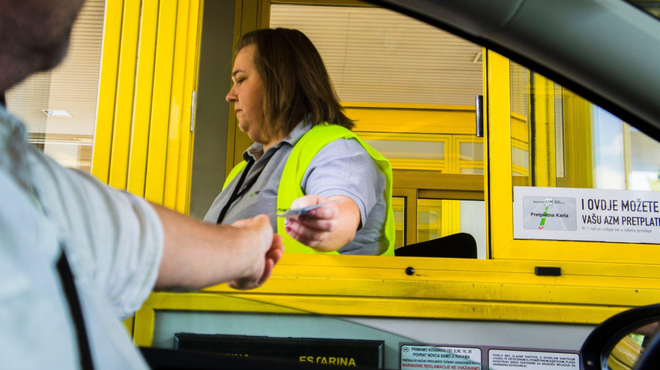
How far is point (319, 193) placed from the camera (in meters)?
1.44

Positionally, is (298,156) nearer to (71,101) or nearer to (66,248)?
(71,101)

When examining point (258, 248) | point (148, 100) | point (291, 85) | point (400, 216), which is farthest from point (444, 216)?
point (258, 248)

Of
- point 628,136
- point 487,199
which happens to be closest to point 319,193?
point 487,199

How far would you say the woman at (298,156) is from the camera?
1478 millimetres

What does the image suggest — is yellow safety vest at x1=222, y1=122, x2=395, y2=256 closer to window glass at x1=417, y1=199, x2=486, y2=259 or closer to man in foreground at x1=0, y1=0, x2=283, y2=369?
man in foreground at x1=0, y1=0, x2=283, y2=369

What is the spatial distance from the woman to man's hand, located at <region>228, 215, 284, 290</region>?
556 millimetres

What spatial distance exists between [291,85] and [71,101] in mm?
670

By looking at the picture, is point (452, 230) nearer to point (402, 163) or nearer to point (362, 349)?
point (402, 163)

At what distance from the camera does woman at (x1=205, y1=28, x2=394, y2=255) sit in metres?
1.48

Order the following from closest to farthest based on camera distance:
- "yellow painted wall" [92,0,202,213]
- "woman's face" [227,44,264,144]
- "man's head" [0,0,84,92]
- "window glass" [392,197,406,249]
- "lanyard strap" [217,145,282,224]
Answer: "man's head" [0,0,84,92], "yellow painted wall" [92,0,202,213], "lanyard strap" [217,145,282,224], "woman's face" [227,44,264,144], "window glass" [392,197,406,249]

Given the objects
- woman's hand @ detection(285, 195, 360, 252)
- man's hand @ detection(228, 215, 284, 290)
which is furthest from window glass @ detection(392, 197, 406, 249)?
man's hand @ detection(228, 215, 284, 290)

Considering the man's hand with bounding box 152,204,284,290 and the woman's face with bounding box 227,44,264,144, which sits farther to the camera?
the woman's face with bounding box 227,44,264,144

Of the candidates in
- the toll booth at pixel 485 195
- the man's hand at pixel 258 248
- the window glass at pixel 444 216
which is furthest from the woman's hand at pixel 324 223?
the window glass at pixel 444 216

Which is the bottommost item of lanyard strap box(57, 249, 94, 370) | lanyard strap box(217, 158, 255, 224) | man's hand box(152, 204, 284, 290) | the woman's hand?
lanyard strap box(57, 249, 94, 370)
